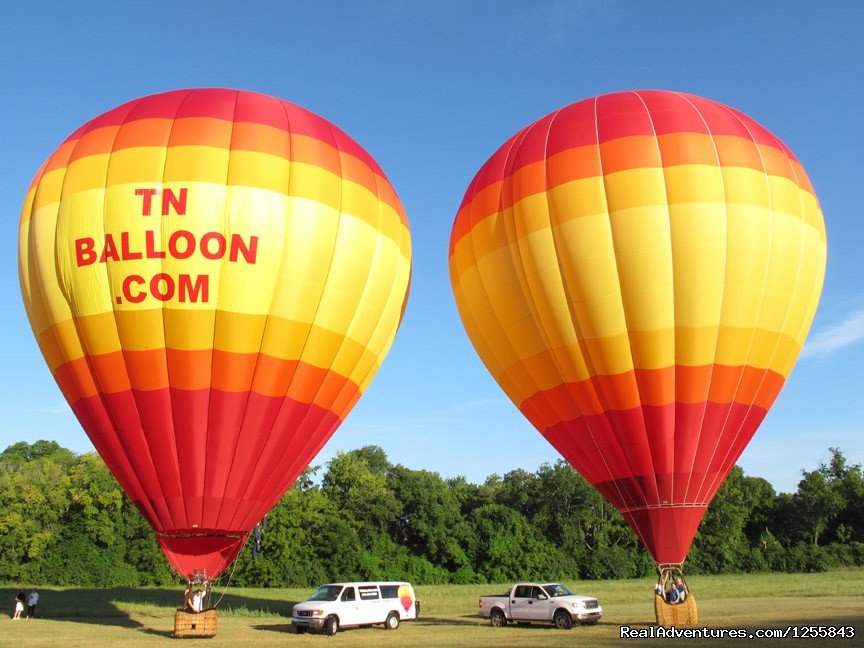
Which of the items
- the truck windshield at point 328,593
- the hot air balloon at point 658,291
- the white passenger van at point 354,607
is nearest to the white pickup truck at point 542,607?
the white passenger van at point 354,607

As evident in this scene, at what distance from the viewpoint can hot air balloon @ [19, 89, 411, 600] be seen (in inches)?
569

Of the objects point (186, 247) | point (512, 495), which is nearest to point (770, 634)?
point (186, 247)

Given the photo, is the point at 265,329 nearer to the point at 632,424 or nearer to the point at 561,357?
the point at 561,357

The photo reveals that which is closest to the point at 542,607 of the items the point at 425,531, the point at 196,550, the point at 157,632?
the point at 196,550

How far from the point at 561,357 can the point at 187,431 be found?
808cm

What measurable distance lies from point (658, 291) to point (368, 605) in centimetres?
1061

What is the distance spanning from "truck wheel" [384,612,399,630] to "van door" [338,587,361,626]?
0.93 metres

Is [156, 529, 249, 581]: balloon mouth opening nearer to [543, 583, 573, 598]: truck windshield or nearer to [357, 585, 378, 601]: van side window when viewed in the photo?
[357, 585, 378, 601]: van side window

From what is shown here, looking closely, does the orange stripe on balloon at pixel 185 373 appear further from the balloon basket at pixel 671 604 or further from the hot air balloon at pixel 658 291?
the balloon basket at pixel 671 604

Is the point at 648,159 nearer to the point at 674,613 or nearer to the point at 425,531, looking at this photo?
the point at 674,613

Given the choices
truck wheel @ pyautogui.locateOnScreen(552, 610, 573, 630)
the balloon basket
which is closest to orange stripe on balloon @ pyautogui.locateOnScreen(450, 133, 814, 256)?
the balloon basket

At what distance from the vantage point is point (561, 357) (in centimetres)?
1669

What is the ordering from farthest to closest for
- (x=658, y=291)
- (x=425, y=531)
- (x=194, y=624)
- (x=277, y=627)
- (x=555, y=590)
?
(x=425, y=531)
(x=277, y=627)
(x=555, y=590)
(x=658, y=291)
(x=194, y=624)

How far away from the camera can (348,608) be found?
726 inches
